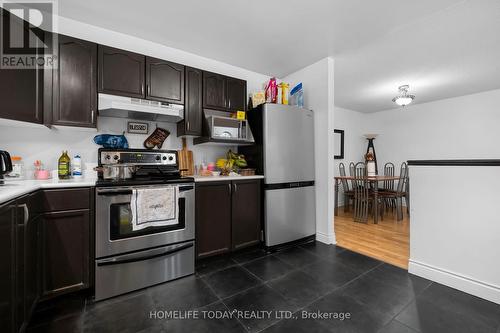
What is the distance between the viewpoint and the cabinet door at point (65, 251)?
156 cm

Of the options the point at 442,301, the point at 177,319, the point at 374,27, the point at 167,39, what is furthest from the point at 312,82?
the point at 177,319

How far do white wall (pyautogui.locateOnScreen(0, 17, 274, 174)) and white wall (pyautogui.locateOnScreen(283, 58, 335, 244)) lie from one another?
58.7 inches

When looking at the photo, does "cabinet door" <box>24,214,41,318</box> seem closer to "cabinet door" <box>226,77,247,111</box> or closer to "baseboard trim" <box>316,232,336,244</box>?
"cabinet door" <box>226,77,247,111</box>

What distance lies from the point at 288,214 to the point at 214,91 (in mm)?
1767

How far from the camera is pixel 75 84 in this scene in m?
1.94

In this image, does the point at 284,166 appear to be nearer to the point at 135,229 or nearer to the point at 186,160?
the point at 186,160

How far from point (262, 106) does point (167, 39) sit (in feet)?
4.41

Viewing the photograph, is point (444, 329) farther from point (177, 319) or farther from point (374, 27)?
point (374, 27)

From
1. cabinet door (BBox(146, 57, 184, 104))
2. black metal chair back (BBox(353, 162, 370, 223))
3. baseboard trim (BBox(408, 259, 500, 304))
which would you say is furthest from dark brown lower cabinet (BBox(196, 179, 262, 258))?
black metal chair back (BBox(353, 162, 370, 223))

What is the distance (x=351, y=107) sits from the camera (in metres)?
5.55

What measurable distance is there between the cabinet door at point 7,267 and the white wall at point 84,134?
1224mm

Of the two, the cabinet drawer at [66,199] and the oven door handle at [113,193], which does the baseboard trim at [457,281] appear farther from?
the cabinet drawer at [66,199]

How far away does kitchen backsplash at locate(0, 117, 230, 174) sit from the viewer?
1938 millimetres

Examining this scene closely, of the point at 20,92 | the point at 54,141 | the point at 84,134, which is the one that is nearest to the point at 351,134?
the point at 84,134
